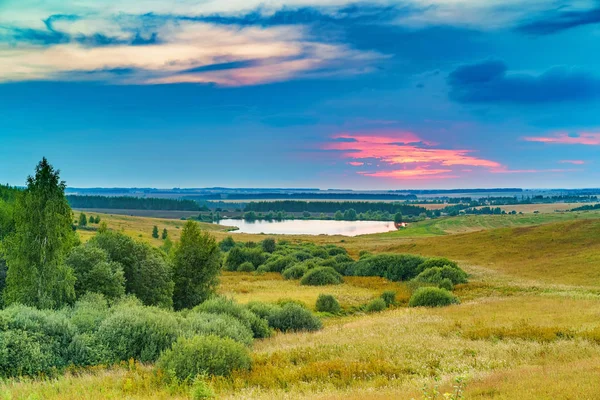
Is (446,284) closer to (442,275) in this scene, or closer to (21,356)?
(442,275)

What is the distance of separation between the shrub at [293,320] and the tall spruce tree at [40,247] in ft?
32.1

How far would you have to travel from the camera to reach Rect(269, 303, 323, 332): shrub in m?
22.3

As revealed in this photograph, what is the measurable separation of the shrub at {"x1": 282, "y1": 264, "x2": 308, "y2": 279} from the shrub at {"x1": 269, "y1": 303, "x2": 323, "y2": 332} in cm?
3079

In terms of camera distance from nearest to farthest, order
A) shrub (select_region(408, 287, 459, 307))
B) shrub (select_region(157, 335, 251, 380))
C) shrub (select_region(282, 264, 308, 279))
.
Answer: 1. shrub (select_region(157, 335, 251, 380))
2. shrub (select_region(408, 287, 459, 307))
3. shrub (select_region(282, 264, 308, 279))

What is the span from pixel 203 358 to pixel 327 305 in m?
19.5

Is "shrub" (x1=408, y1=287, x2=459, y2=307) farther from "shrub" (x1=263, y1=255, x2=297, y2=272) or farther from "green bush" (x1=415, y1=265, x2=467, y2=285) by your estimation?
"shrub" (x1=263, y1=255, x2=297, y2=272)

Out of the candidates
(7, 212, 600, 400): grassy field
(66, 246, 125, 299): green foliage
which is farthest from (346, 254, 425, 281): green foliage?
(66, 246, 125, 299): green foliage

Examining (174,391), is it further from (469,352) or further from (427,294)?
(427,294)

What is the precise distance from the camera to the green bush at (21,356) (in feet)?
39.4

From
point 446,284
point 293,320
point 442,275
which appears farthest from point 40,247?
point 442,275

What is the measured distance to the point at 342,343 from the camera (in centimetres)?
1588

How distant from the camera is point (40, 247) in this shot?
19359mm

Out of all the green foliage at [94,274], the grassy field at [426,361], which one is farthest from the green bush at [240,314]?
the green foliage at [94,274]

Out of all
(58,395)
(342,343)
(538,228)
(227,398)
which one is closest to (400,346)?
(342,343)
